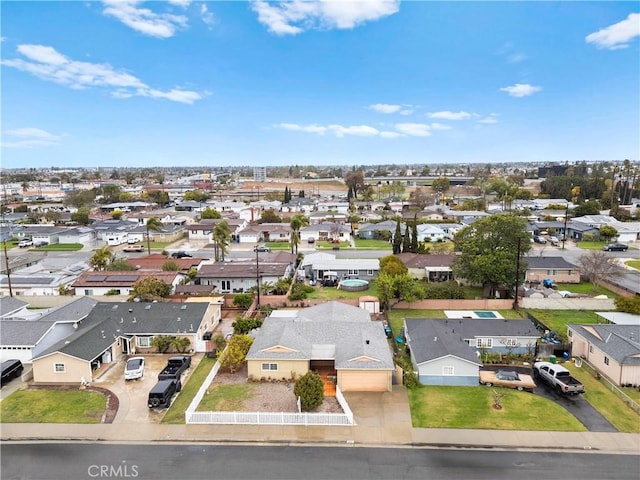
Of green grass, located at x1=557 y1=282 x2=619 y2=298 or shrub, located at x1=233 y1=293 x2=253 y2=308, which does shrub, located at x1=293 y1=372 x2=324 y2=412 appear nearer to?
shrub, located at x1=233 y1=293 x2=253 y2=308

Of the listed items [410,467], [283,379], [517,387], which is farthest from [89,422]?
[517,387]

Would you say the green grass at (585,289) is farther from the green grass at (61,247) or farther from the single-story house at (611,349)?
the green grass at (61,247)

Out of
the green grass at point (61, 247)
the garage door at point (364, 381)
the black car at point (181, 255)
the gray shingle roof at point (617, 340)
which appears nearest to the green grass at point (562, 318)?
the gray shingle roof at point (617, 340)

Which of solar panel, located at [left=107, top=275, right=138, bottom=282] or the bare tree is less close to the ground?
the bare tree

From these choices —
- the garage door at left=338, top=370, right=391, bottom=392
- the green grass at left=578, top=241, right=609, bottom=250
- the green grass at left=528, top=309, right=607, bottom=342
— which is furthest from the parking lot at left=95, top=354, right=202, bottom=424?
the green grass at left=578, top=241, right=609, bottom=250

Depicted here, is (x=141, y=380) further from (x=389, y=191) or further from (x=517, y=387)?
(x=389, y=191)

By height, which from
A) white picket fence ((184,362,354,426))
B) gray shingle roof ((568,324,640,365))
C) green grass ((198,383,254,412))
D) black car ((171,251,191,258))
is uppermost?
gray shingle roof ((568,324,640,365))
